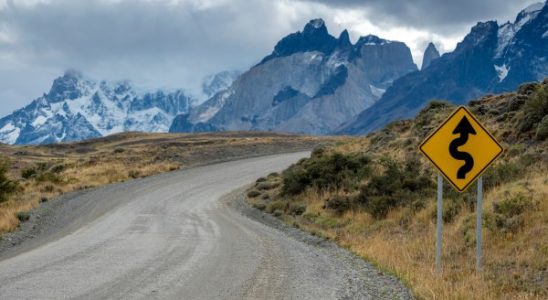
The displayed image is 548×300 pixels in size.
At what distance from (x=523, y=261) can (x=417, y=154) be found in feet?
46.8

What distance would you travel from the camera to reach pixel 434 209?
Answer: 647 inches

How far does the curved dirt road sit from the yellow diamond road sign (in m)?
2.29

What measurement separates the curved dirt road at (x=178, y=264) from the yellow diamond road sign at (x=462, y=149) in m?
2.29

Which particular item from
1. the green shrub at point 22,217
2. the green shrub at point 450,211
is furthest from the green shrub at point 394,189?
the green shrub at point 22,217

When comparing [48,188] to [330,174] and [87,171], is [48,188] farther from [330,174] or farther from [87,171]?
[330,174]

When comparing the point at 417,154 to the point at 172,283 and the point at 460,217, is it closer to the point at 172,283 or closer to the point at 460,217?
the point at 460,217

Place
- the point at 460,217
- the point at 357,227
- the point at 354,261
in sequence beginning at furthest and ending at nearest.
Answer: the point at 357,227 → the point at 460,217 → the point at 354,261

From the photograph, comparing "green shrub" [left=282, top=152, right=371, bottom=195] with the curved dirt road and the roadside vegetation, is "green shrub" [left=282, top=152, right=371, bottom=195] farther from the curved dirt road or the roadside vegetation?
the roadside vegetation

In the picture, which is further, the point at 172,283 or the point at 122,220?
the point at 122,220

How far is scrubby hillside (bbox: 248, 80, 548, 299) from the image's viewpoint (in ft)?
33.6

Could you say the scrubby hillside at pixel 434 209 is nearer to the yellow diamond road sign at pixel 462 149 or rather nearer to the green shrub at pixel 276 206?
the green shrub at pixel 276 206

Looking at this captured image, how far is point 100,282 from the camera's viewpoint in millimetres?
9820

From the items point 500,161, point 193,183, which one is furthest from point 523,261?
point 193,183

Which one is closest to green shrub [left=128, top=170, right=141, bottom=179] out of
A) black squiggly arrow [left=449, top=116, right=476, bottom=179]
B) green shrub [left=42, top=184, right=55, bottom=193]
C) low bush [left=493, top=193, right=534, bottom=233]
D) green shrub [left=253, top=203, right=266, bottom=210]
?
green shrub [left=42, top=184, right=55, bottom=193]
